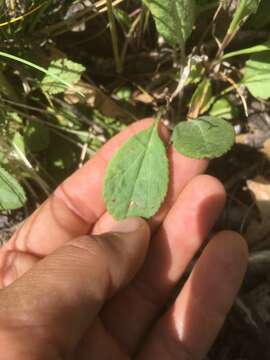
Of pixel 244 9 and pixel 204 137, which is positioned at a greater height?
pixel 244 9

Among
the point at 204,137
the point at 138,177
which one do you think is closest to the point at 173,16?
the point at 204,137

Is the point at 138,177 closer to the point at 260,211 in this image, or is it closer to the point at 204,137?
the point at 204,137

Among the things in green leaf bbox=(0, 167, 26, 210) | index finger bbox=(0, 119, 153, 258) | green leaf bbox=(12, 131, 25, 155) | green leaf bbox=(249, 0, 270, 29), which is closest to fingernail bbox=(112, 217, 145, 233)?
index finger bbox=(0, 119, 153, 258)

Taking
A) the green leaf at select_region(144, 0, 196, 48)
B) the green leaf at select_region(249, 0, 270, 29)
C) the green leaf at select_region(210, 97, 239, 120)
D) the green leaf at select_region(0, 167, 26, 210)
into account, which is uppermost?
the green leaf at select_region(144, 0, 196, 48)

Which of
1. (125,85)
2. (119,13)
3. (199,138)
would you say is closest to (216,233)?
(199,138)

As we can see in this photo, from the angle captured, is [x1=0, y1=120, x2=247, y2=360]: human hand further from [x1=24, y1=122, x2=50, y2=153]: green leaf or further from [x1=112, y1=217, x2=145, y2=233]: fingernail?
[x1=24, y1=122, x2=50, y2=153]: green leaf

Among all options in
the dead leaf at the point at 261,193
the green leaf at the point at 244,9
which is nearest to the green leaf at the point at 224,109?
the dead leaf at the point at 261,193

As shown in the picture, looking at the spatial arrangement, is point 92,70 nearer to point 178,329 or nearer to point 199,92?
point 199,92
